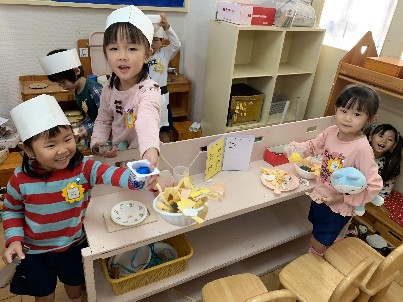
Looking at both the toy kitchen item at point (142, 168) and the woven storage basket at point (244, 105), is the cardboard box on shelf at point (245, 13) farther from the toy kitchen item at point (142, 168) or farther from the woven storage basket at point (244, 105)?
the toy kitchen item at point (142, 168)

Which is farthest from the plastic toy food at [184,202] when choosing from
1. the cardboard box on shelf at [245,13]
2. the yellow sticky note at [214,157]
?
the cardboard box on shelf at [245,13]

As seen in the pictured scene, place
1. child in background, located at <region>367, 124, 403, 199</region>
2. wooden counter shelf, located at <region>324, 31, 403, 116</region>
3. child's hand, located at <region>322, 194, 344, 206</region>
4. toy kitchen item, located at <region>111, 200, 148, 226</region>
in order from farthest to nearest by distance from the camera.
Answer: child in background, located at <region>367, 124, 403, 199</region>
wooden counter shelf, located at <region>324, 31, 403, 116</region>
child's hand, located at <region>322, 194, 344, 206</region>
toy kitchen item, located at <region>111, 200, 148, 226</region>

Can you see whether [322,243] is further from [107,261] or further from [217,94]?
[217,94]

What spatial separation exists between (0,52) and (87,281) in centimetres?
242

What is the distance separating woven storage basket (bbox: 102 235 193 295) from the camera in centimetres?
142

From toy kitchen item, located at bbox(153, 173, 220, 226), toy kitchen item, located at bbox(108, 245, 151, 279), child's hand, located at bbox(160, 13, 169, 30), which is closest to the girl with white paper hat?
toy kitchen item, located at bbox(153, 173, 220, 226)

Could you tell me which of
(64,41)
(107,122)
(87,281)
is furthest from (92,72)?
(87,281)

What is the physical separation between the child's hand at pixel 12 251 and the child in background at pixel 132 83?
470mm

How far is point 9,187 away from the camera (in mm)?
1212

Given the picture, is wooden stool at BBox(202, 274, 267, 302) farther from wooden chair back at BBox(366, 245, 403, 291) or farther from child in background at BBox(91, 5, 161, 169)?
child in background at BBox(91, 5, 161, 169)

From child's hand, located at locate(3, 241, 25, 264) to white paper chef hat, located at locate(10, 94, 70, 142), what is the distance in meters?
0.39

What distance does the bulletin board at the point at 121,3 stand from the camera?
2748mm

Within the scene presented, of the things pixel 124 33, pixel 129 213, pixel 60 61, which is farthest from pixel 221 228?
A: pixel 60 61

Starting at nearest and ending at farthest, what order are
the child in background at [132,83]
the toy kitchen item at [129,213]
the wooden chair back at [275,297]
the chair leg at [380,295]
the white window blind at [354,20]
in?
the wooden chair back at [275,297] < the child in background at [132,83] < the toy kitchen item at [129,213] < the chair leg at [380,295] < the white window blind at [354,20]
